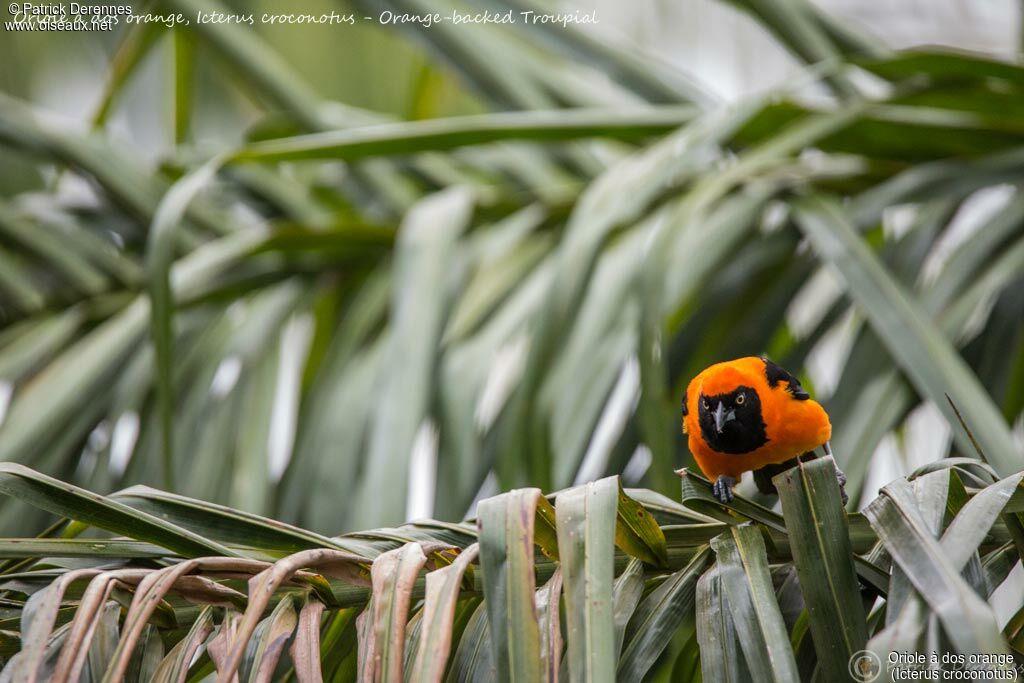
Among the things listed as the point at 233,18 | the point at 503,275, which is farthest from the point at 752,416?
the point at 233,18

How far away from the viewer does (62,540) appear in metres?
1.13

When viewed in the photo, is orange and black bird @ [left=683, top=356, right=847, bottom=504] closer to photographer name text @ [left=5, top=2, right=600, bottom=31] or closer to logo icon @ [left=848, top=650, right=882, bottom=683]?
logo icon @ [left=848, top=650, right=882, bottom=683]

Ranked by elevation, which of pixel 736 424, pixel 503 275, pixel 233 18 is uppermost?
pixel 233 18

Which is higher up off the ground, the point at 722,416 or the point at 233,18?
the point at 233,18

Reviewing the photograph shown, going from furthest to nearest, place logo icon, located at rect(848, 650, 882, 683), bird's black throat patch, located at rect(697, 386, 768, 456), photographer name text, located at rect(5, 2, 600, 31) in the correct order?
photographer name text, located at rect(5, 2, 600, 31)
bird's black throat patch, located at rect(697, 386, 768, 456)
logo icon, located at rect(848, 650, 882, 683)

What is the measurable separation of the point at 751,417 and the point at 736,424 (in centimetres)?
3

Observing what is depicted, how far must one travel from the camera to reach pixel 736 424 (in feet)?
6.10

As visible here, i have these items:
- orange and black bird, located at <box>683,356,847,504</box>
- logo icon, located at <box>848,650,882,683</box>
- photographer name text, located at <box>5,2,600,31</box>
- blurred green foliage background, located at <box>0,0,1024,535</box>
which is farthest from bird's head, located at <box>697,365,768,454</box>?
photographer name text, located at <box>5,2,600,31</box>

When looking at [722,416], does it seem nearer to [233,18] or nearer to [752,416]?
[752,416]

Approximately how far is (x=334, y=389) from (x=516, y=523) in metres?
1.21

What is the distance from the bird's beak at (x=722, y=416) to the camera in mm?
1838

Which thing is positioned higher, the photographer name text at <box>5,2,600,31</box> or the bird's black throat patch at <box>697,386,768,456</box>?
the photographer name text at <box>5,2,600,31</box>

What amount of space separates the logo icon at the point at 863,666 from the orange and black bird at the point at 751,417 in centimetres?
87

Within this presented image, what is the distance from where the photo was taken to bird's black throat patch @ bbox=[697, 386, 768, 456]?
1.83 metres
